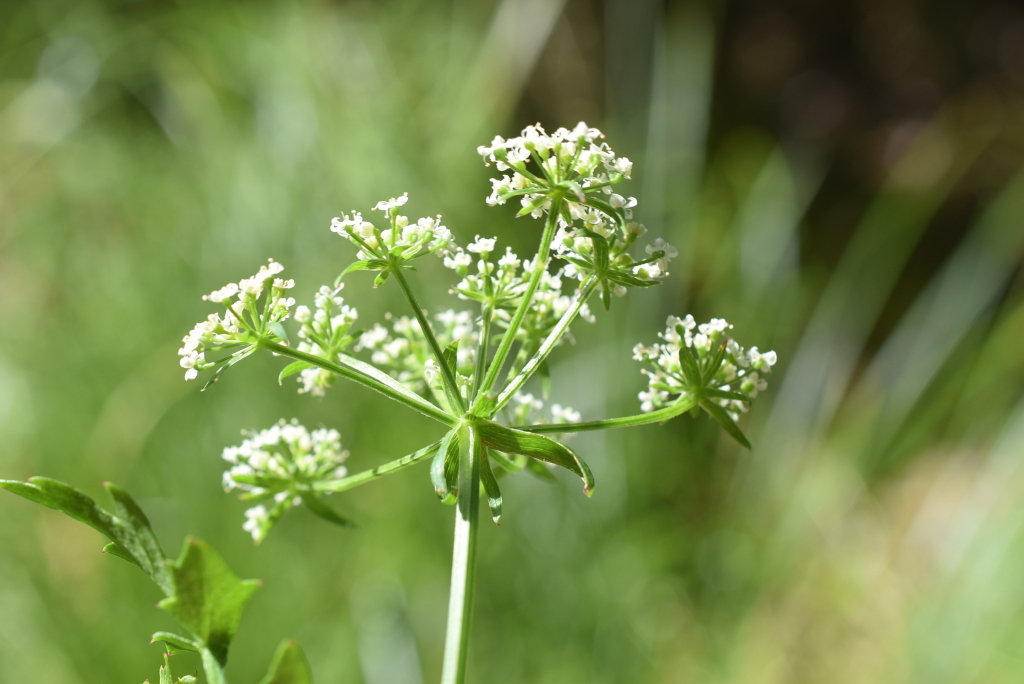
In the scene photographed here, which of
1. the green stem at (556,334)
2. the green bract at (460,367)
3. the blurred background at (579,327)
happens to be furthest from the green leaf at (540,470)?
the blurred background at (579,327)

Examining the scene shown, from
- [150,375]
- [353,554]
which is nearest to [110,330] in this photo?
[150,375]

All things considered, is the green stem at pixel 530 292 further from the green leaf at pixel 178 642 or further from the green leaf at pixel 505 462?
the green leaf at pixel 178 642

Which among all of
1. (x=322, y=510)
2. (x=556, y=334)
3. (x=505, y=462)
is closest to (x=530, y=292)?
(x=556, y=334)

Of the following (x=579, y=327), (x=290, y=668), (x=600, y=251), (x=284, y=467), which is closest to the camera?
(x=290, y=668)

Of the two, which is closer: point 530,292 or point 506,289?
point 530,292

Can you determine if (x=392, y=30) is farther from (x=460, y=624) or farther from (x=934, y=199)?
(x=460, y=624)

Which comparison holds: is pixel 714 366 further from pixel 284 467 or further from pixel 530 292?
pixel 284 467
